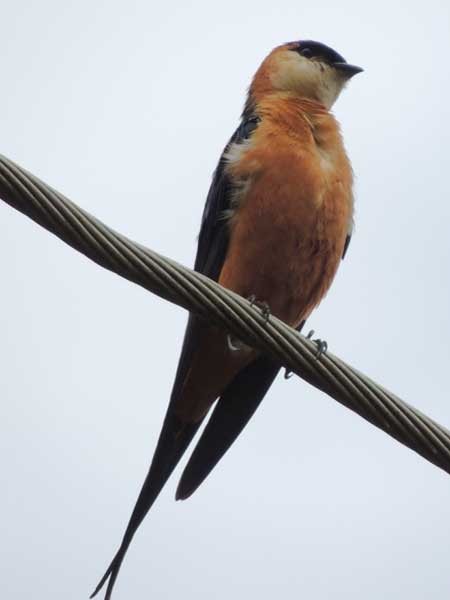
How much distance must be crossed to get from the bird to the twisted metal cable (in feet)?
5.46

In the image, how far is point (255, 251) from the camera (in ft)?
17.6

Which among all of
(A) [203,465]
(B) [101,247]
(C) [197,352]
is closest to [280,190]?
(C) [197,352]

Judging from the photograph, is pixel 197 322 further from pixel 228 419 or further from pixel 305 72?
pixel 305 72

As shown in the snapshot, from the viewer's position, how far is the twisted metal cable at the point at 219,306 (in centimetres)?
317

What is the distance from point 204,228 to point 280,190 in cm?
59

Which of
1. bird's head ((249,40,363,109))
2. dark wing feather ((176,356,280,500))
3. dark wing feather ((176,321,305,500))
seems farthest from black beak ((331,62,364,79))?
dark wing feather ((176,356,280,500))

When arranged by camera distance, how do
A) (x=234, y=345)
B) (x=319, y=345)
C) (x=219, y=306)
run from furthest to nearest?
1. (x=234, y=345)
2. (x=319, y=345)
3. (x=219, y=306)

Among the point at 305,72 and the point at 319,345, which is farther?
the point at 305,72

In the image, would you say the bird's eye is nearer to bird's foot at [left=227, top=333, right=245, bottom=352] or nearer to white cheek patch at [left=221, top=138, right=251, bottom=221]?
white cheek patch at [left=221, top=138, right=251, bottom=221]

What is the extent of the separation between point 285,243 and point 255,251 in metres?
0.16

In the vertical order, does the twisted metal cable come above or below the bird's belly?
below

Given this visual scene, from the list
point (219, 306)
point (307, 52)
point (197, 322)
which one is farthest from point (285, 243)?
point (307, 52)

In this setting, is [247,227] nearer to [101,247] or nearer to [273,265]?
[273,265]

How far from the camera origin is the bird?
209 inches
